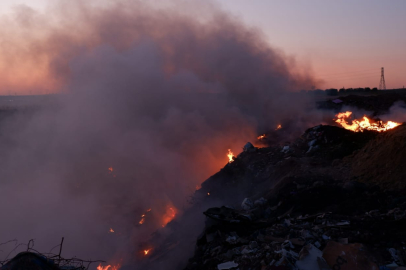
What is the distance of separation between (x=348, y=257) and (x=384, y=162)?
4843 mm

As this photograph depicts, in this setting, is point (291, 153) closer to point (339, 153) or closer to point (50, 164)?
point (339, 153)

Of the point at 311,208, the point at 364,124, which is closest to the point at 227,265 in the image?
the point at 311,208

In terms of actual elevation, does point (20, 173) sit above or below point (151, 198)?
above

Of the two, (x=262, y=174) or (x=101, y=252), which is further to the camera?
(x=101, y=252)

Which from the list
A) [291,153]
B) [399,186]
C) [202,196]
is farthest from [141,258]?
[399,186]

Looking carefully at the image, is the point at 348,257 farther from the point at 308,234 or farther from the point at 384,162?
the point at 384,162

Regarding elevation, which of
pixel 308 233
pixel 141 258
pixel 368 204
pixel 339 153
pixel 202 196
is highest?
pixel 339 153

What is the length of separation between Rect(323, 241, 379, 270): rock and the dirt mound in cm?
362

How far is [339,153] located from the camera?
10797 millimetres

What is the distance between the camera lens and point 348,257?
→ 14.6 feet

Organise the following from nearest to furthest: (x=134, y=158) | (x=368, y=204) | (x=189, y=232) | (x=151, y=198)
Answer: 1. (x=368, y=204)
2. (x=189, y=232)
3. (x=151, y=198)
4. (x=134, y=158)

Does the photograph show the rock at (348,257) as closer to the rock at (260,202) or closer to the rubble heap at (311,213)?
the rubble heap at (311,213)

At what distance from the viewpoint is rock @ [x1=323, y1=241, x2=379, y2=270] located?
14.1 feet

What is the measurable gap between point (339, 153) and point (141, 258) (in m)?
8.04
